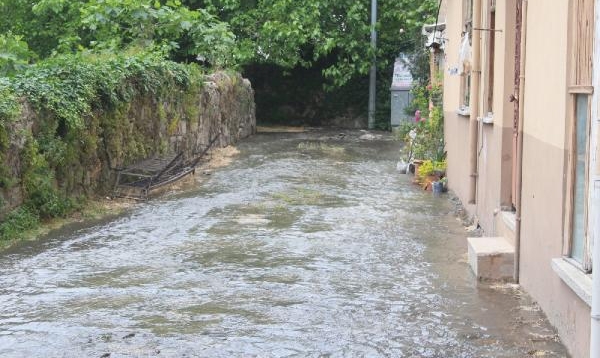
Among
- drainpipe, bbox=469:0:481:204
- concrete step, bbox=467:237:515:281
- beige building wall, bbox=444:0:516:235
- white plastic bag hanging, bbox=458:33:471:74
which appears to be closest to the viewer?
concrete step, bbox=467:237:515:281

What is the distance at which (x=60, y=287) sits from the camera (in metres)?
6.57

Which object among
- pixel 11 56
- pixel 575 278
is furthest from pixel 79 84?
pixel 575 278

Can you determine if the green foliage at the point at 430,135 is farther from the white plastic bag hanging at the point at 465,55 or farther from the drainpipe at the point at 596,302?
the drainpipe at the point at 596,302

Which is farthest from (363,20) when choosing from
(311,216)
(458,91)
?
(311,216)

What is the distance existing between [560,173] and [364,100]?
868 inches

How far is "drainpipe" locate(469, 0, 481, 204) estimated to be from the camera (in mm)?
9398

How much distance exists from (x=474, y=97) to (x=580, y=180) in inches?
188

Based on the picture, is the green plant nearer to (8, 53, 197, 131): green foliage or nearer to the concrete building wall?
the concrete building wall

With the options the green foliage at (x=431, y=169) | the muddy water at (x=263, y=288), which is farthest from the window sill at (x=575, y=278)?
the green foliage at (x=431, y=169)

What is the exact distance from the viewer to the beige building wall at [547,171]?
5.03 metres

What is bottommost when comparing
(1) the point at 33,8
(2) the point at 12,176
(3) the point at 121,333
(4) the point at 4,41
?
(3) the point at 121,333

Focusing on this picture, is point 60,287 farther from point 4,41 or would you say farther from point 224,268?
point 4,41

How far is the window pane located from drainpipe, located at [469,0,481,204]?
449 centimetres

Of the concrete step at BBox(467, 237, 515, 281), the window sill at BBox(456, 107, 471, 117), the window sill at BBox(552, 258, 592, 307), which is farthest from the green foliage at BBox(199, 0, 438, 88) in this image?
the window sill at BBox(552, 258, 592, 307)
